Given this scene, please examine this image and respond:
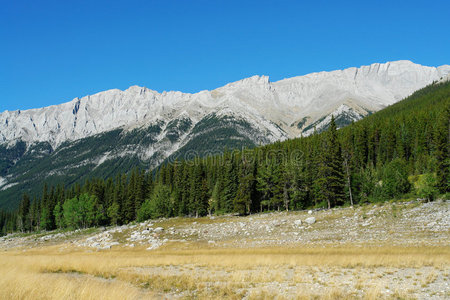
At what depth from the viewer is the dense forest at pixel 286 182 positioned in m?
56.8

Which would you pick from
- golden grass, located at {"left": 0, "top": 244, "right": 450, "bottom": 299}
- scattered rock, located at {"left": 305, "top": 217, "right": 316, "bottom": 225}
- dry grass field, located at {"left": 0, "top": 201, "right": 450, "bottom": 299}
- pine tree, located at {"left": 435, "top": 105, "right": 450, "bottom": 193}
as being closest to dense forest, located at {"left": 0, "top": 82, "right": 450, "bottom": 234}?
pine tree, located at {"left": 435, "top": 105, "right": 450, "bottom": 193}

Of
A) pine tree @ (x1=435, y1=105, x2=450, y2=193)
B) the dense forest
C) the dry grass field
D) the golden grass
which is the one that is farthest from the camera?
the dense forest

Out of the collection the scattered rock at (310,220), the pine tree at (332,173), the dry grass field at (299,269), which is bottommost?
the scattered rock at (310,220)

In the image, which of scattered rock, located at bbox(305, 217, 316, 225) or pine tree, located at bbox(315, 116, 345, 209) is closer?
scattered rock, located at bbox(305, 217, 316, 225)

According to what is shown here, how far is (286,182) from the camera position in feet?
220

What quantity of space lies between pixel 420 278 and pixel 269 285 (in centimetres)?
720

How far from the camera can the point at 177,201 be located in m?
92.8

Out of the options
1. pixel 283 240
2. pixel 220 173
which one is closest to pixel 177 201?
pixel 220 173

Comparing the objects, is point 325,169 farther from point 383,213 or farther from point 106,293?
point 106,293

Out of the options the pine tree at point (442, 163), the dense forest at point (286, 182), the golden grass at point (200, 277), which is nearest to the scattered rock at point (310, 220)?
→ the dense forest at point (286, 182)

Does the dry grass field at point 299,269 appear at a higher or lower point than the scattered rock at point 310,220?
higher

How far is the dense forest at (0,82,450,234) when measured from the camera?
56.8 m

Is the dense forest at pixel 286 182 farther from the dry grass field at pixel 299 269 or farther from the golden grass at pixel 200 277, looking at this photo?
the golden grass at pixel 200 277

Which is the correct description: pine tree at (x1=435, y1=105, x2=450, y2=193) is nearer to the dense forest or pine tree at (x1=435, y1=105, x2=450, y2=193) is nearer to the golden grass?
the dense forest
